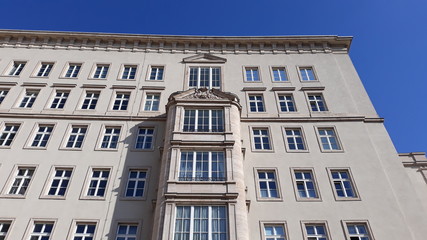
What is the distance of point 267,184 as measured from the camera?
22719 mm

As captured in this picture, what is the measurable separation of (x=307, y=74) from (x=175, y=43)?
12.9 m

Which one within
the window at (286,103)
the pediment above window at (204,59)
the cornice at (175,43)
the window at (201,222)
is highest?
the cornice at (175,43)

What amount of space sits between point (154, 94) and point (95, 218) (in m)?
11.7

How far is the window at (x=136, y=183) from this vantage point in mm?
21844

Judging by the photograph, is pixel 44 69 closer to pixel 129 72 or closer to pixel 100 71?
pixel 100 71

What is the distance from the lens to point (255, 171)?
2312 cm

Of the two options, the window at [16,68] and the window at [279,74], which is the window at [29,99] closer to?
the window at [16,68]

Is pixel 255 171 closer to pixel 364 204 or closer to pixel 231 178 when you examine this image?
pixel 231 178

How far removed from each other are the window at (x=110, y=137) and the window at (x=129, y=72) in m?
6.11

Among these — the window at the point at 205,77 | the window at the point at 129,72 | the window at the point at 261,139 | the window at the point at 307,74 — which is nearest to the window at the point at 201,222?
the window at the point at 261,139

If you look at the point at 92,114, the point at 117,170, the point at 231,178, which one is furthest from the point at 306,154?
the point at 92,114

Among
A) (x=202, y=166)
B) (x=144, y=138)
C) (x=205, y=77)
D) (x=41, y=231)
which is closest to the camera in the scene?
(x=41, y=231)

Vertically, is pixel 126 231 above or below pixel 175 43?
below

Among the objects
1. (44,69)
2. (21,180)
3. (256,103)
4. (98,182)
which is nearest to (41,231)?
(98,182)
